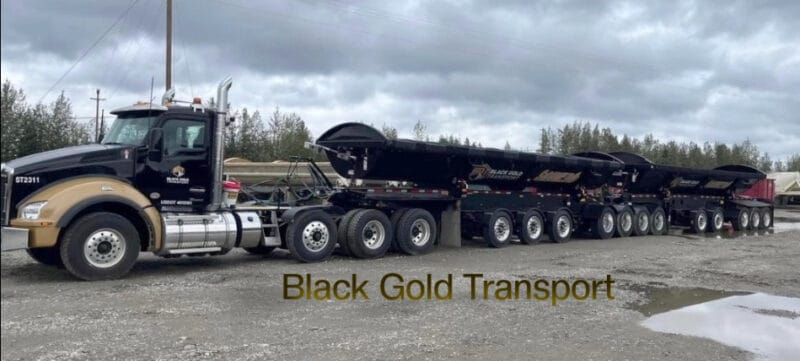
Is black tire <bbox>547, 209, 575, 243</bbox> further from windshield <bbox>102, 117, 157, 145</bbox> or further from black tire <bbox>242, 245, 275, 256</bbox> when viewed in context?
windshield <bbox>102, 117, 157, 145</bbox>

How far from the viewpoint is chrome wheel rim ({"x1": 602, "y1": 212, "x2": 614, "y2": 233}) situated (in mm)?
20297

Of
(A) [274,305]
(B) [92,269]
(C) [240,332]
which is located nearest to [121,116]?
(B) [92,269]

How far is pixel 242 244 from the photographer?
11867 millimetres

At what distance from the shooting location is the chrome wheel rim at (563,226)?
18.7 meters

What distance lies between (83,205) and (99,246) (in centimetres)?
64

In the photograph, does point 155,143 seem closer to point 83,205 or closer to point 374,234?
point 83,205

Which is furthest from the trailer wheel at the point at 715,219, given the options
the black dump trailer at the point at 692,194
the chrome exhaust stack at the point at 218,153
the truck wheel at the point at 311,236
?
the chrome exhaust stack at the point at 218,153

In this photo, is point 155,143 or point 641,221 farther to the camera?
point 641,221

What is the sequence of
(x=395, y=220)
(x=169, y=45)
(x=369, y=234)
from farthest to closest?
(x=169, y=45) < (x=395, y=220) < (x=369, y=234)

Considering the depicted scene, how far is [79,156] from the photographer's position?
32.1ft

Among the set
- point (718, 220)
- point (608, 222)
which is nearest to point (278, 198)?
point (608, 222)

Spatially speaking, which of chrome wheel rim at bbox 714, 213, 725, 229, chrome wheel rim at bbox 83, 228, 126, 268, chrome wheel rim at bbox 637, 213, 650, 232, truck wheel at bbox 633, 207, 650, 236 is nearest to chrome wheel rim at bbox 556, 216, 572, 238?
truck wheel at bbox 633, 207, 650, 236

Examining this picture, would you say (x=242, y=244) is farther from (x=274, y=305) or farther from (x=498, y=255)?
(x=498, y=255)

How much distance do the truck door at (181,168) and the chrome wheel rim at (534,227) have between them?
9.03 m
